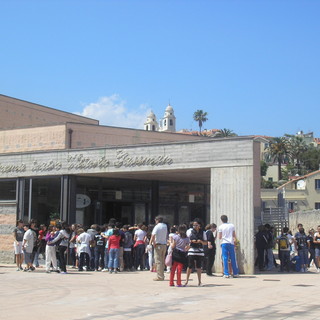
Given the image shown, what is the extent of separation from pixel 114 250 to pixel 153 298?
614 centimetres

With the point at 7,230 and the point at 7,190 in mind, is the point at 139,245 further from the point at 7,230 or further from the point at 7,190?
the point at 7,190

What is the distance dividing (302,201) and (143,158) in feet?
183

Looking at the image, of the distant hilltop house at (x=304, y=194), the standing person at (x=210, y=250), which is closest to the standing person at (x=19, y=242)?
the standing person at (x=210, y=250)

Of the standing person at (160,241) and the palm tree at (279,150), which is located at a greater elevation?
the palm tree at (279,150)

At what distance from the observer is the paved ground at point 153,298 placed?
974 centimetres

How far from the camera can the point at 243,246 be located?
17625 mm

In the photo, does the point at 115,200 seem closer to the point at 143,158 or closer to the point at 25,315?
the point at 143,158

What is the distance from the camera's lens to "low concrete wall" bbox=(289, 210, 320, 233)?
50.4 metres

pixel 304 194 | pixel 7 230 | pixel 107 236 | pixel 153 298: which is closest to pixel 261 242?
pixel 107 236

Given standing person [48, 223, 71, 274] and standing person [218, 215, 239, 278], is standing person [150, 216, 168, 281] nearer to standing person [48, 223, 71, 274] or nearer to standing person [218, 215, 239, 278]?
standing person [218, 215, 239, 278]

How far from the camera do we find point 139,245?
744 inches

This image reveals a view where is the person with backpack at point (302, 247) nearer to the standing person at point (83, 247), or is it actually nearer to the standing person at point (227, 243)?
the standing person at point (227, 243)

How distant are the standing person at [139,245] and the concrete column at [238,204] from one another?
97.5 inches

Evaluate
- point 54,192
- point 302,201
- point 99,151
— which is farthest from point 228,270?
point 302,201
